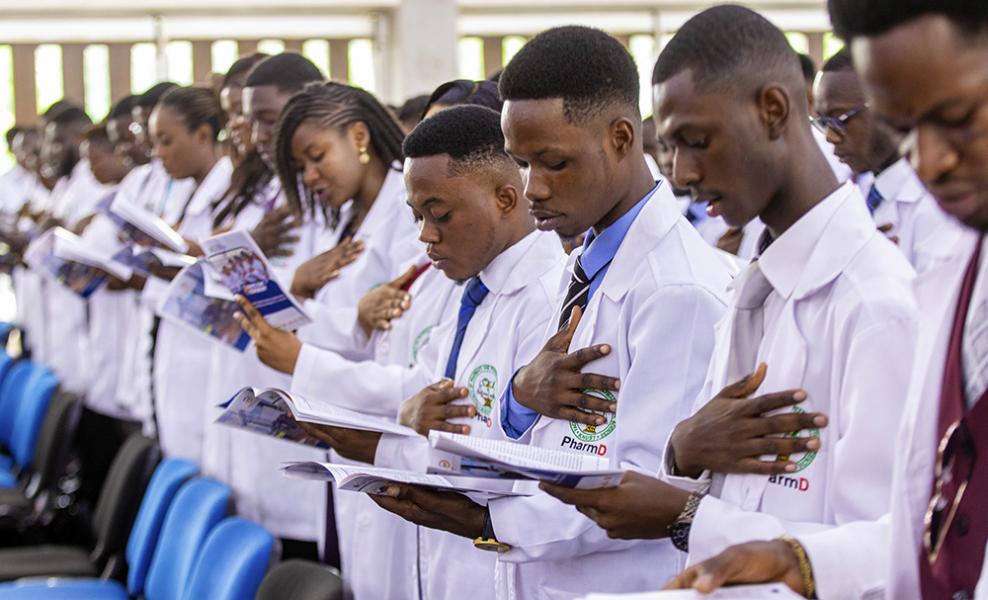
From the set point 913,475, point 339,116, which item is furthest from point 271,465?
point 913,475

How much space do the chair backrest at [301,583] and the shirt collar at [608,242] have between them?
72cm

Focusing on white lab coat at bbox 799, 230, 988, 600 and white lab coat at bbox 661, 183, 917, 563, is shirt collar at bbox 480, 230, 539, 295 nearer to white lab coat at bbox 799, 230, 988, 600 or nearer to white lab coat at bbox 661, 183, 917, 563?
white lab coat at bbox 661, 183, 917, 563

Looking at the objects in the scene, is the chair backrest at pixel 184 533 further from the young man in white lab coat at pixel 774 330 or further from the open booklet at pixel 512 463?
the young man in white lab coat at pixel 774 330

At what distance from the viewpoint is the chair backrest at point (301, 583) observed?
7.79ft

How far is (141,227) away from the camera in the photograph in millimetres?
4230

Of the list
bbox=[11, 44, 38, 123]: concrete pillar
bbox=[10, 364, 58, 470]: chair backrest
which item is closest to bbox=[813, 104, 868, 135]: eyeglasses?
bbox=[10, 364, 58, 470]: chair backrest

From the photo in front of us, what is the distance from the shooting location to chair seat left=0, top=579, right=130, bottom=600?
3.86m

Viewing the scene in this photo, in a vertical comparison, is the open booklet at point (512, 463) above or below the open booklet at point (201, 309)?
below

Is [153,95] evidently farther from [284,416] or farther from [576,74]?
[576,74]

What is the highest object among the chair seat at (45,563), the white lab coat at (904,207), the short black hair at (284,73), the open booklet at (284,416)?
the short black hair at (284,73)

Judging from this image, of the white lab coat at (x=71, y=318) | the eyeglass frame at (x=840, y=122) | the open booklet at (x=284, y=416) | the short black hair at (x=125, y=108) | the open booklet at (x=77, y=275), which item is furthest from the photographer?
the white lab coat at (x=71, y=318)

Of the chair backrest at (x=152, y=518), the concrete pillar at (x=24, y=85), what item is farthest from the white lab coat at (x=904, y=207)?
the concrete pillar at (x=24, y=85)

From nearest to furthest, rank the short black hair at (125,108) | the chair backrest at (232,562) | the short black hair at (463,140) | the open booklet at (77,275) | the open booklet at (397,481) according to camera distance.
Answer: the open booklet at (397,481), the short black hair at (463,140), the chair backrest at (232,562), the open booklet at (77,275), the short black hair at (125,108)

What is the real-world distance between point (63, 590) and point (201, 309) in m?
1.06
